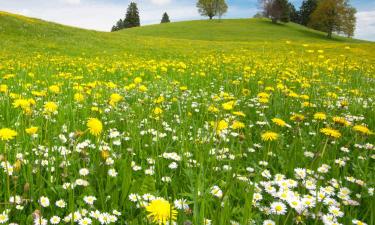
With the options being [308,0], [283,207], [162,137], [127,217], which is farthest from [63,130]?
[308,0]

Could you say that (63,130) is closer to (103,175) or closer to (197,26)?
(103,175)

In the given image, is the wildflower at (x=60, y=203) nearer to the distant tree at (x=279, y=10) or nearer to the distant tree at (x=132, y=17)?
the distant tree at (x=279, y=10)

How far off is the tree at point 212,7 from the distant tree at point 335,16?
26069 mm

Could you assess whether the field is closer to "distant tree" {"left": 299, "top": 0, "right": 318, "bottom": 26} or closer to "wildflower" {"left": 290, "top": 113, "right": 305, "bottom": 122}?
"wildflower" {"left": 290, "top": 113, "right": 305, "bottom": 122}

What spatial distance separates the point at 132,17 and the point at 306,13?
48.9m

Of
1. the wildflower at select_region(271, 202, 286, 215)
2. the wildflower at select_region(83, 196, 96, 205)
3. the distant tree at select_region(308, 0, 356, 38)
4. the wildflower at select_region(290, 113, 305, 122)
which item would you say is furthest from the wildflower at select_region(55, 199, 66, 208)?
the distant tree at select_region(308, 0, 356, 38)

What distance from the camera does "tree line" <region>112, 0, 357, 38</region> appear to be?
67750 millimetres

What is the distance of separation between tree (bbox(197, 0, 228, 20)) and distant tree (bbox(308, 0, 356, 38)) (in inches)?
1026

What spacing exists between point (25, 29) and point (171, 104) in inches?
896

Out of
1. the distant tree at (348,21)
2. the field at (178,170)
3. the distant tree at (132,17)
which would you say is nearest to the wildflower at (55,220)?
the field at (178,170)

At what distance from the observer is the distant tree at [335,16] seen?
67.4m

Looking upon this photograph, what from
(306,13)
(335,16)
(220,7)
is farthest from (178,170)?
(306,13)

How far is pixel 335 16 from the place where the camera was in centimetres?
6744

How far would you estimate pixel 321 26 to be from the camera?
7000cm
